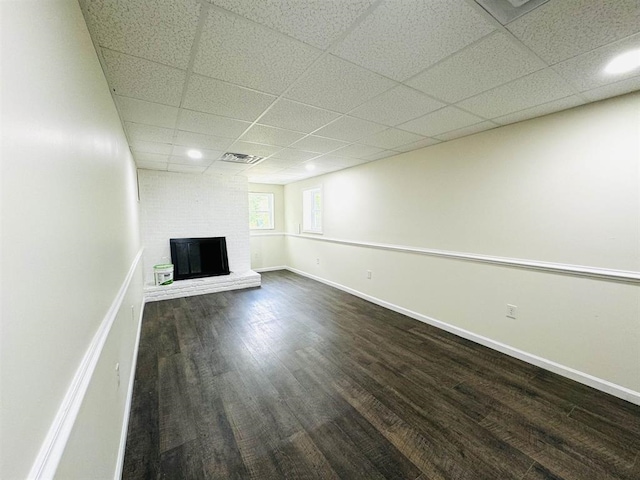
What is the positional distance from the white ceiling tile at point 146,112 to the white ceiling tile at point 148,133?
12cm

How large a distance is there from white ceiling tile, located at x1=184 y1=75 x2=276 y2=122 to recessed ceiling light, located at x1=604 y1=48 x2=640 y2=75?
218 centimetres

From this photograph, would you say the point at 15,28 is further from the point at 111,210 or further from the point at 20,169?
the point at 111,210

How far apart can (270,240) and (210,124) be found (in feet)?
15.0

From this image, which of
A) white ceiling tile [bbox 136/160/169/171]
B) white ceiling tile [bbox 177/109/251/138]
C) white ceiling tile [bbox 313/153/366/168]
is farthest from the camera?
white ceiling tile [bbox 136/160/169/171]

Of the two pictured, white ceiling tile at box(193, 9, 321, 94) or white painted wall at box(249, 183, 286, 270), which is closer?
white ceiling tile at box(193, 9, 321, 94)

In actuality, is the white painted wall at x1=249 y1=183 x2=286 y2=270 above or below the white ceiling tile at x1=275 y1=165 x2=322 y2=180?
below

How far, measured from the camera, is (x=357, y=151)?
3.58 meters

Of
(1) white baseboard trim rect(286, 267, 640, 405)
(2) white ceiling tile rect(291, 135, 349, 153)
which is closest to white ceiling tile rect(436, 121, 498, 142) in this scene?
(2) white ceiling tile rect(291, 135, 349, 153)

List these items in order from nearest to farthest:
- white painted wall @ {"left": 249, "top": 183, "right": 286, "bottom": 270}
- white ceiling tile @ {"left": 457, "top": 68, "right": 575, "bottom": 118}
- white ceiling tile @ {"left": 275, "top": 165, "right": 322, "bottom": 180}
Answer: white ceiling tile @ {"left": 457, "top": 68, "right": 575, "bottom": 118}, white ceiling tile @ {"left": 275, "top": 165, "right": 322, "bottom": 180}, white painted wall @ {"left": 249, "top": 183, "right": 286, "bottom": 270}

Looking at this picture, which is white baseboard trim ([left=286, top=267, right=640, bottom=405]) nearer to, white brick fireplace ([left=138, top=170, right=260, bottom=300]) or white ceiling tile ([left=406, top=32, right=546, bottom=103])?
white ceiling tile ([left=406, top=32, right=546, bottom=103])

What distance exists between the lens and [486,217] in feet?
9.27

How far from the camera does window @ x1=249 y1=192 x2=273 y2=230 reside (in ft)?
22.0

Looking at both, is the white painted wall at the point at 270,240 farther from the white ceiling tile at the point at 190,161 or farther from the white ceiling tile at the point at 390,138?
the white ceiling tile at the point at 390,138

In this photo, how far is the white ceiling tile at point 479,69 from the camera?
4.77 feet
